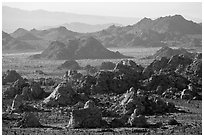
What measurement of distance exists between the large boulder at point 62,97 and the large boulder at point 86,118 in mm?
6139

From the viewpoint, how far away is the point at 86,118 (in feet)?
70.7

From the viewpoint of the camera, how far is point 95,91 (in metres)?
Result: 32.2

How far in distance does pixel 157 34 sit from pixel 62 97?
81.6 meters

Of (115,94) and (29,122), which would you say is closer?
(29,122)

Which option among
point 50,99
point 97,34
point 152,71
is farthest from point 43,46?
point 50,99

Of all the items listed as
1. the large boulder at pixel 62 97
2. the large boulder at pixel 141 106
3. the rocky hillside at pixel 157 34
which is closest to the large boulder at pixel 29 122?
the large boulder at pixel 141 106

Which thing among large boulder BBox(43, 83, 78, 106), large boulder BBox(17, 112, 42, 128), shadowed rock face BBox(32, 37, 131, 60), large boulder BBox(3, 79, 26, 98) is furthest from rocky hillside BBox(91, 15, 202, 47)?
large boulder BBox(17, 112, 42, 128)

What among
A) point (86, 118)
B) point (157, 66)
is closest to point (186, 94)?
point (157, 66)

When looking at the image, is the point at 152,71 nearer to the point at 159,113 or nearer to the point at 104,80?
the point at 104,80

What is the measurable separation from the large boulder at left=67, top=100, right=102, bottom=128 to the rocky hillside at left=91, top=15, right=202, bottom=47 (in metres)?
78.6

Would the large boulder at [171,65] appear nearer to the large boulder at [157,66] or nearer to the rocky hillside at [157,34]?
the large boulder at [157,66]

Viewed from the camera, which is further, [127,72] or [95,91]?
[127,72]

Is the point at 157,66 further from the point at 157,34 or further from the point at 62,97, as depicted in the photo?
the point at 157,34

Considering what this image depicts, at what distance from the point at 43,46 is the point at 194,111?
8061 centimetres
